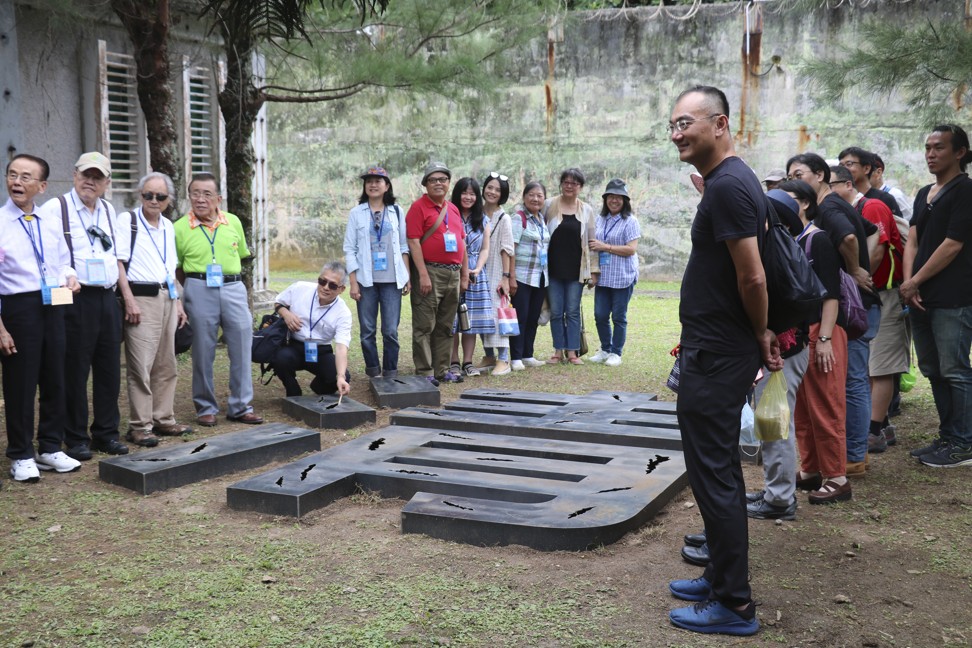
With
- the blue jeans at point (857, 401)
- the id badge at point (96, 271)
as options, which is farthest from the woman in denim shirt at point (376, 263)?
the blue jeans at point (857, 401)

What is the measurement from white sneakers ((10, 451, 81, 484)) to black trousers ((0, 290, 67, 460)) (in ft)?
0.20

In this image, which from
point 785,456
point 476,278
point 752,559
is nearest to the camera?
point 752,559

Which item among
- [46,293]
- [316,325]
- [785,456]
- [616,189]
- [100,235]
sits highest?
[616,189]

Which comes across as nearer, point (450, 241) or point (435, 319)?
point (450, 241)

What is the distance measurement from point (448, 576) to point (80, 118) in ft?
24.8

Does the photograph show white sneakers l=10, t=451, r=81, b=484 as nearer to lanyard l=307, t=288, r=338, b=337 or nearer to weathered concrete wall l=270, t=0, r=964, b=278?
lanyard l=307, t=288, r=338, b=337

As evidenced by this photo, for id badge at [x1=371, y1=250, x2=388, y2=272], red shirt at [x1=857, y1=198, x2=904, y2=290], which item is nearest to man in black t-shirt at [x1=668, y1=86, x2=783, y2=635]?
red shirt at [x1=857, y1=198, x2=904, y2=290]

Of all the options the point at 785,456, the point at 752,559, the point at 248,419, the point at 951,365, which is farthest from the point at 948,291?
the point at 248,419

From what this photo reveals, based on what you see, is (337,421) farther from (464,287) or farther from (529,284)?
(529,284)

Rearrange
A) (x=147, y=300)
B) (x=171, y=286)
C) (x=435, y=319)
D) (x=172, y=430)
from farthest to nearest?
(x=435, y=319) → (x=172, y=430) → (x=171, y=286) → (x=147, y=300)

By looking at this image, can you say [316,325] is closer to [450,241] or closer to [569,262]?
[450,241]

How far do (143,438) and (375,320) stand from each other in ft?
7.70

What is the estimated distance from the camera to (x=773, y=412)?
3674mm

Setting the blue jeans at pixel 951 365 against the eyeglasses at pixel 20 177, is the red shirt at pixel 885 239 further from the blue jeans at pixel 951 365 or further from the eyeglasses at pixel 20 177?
the eyeglasses at pixel 20 177
